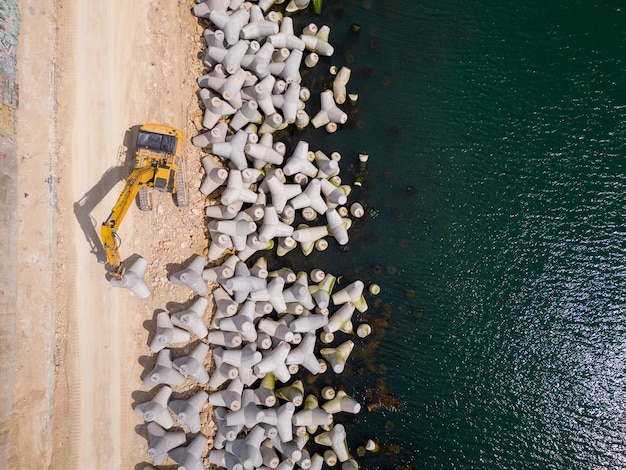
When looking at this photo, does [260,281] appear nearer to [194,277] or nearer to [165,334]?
[194,277]

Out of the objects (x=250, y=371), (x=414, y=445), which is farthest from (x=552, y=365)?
(x=250, y=371)

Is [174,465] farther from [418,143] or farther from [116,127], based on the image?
[418,143]

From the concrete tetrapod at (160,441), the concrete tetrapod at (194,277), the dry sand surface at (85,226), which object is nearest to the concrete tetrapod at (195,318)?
the concrete tetrapod at (194,277)

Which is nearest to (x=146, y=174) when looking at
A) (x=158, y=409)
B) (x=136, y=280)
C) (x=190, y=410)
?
(x=136, y=280)

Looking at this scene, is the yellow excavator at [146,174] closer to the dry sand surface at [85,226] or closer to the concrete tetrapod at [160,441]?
the dry sand surface at [85,226]

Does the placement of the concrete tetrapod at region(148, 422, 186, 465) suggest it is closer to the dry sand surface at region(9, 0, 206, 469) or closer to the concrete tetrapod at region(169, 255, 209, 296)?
the dry sand surface at region(9, 0, 206, 469)

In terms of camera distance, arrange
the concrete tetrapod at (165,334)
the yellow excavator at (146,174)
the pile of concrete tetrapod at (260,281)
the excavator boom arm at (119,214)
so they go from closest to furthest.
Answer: the excavator boom arm at (119,214)
the yellow excavator at (146,174)
the concrete tetrapod at (165,334)
the pile of concrete tetrapod at (260,281)

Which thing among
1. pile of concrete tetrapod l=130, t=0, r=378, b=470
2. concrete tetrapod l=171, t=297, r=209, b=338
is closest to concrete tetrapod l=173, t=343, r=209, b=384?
pile of concrete tetrapod l=130, t=0, r=378, b=470
